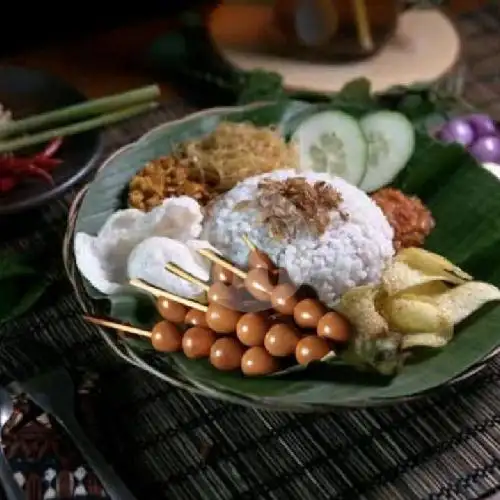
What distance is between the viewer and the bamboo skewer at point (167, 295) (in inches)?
35.9

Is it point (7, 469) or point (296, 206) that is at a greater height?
point (296, 206)

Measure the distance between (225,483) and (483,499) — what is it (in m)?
0.22

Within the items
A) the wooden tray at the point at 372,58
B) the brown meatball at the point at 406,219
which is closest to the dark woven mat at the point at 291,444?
the brown meatball at the point at 406,219

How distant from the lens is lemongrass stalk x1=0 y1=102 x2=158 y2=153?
1136mm

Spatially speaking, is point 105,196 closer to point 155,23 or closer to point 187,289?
point 187,289

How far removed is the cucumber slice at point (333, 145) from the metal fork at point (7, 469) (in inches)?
17.0

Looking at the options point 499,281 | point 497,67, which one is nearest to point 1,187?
point 499,281

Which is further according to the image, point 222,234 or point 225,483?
point 222,234

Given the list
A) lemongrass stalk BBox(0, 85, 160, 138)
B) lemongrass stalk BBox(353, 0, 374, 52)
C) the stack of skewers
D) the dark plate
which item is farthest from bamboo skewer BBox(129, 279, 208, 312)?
lemongrass stalk BBox(353, 0, 374, 52)

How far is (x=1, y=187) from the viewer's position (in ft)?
3.75

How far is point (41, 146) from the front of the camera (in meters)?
1.21

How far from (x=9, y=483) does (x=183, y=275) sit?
24 cm

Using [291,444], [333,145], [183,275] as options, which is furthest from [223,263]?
[333,145]

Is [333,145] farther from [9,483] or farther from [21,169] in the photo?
[9,483]
